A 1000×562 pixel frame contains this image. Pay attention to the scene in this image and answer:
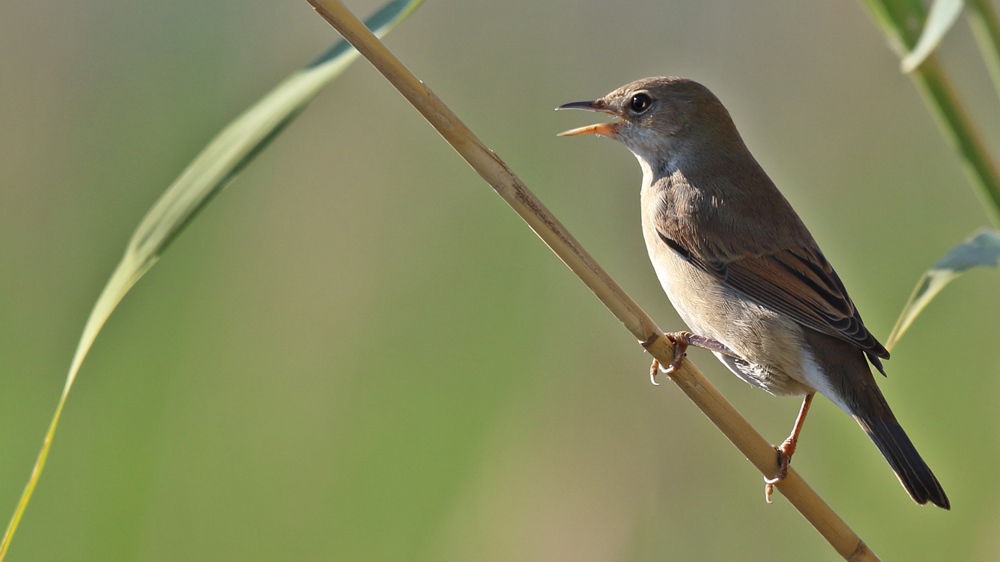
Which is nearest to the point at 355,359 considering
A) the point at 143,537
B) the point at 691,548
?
the point at 143,537

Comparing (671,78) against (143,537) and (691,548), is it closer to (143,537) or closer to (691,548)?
(691,548)

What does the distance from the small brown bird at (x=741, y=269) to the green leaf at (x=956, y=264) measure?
439 millimetres

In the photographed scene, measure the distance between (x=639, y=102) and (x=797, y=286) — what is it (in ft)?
2.29

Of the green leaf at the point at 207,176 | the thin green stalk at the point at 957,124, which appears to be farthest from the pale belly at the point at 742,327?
the green leaf at the point at 207,176

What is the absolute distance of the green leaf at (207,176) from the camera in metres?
1.32

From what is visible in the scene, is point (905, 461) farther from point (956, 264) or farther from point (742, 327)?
point (956, 264)

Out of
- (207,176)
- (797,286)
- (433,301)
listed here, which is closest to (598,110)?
(797,286)

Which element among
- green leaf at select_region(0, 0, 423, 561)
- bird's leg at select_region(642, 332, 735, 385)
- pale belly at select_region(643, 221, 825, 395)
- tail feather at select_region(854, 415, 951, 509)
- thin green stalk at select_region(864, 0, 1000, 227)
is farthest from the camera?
pale belly at select_region(643, 221, 825, 395)

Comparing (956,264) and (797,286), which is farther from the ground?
(956,264)

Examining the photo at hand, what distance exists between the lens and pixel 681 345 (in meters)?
1.95

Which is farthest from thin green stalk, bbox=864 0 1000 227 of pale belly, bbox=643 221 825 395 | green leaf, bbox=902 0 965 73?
pale belly, bbox=643 221 825 395

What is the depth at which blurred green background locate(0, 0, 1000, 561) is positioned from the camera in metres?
2.60

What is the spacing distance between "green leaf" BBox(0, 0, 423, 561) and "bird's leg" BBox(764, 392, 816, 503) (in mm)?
1091

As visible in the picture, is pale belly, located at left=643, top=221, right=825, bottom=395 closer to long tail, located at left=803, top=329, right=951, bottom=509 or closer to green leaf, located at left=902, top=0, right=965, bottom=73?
long tail, located at left=803, top=329, right=951, bottom=509
